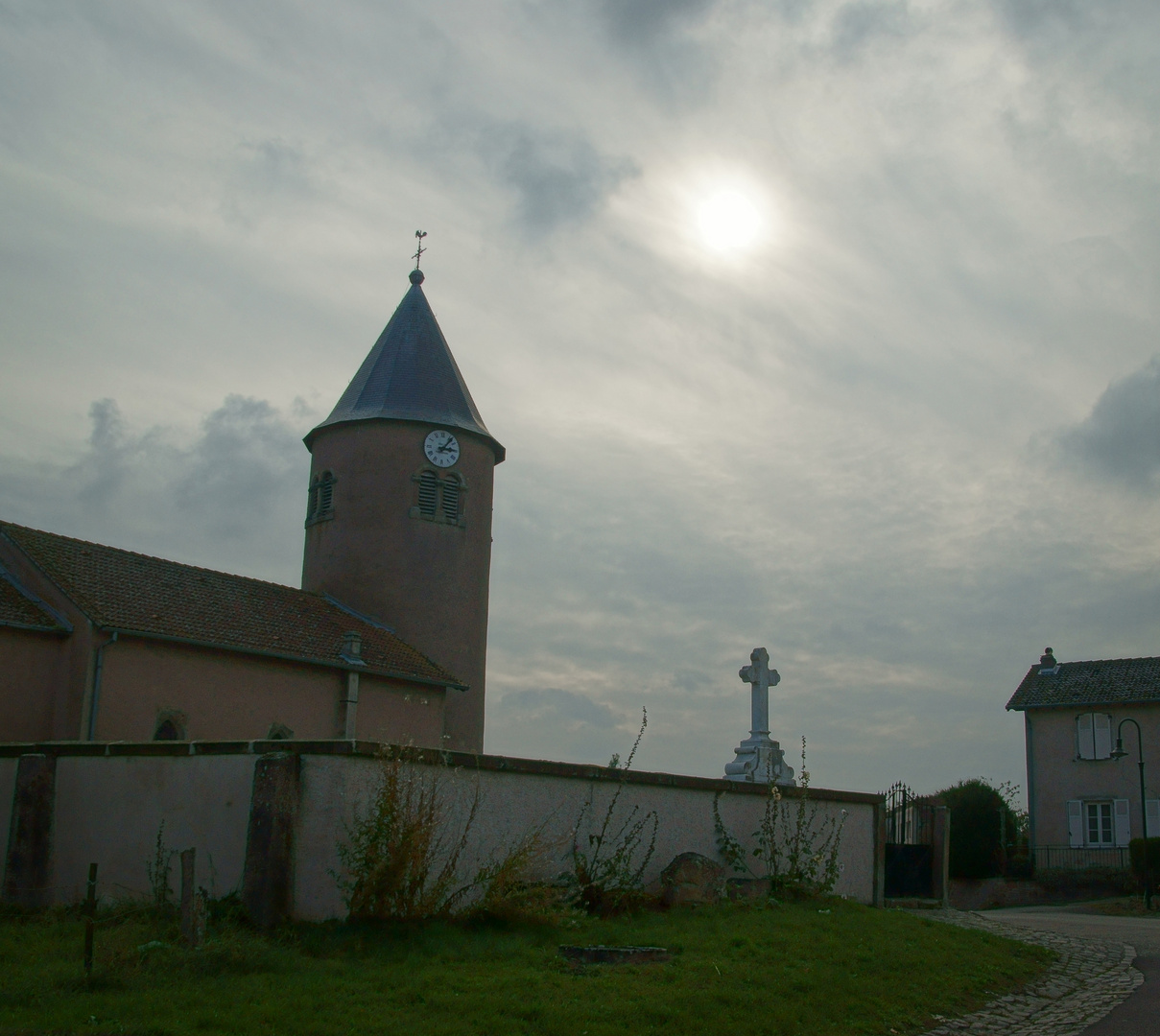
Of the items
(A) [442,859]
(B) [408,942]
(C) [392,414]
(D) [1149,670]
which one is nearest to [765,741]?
(A) [442,859]

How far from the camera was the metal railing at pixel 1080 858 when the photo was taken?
3650 cm

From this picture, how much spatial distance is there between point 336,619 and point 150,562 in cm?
445

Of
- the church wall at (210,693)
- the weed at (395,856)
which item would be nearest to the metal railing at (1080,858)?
the church wall at (210,693)

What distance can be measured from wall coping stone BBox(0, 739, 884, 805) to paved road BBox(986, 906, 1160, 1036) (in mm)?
5042

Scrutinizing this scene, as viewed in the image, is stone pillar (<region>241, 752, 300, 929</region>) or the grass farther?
stone pillar (<region>241, 752, 300, 929</region>)

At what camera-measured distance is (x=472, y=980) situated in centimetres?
914

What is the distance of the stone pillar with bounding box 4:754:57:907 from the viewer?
12.5m

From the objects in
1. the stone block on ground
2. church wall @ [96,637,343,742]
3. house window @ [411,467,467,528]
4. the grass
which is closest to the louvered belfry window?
house window @ [411,467,467,528]

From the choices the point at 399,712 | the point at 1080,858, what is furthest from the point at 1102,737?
the point at 399,712

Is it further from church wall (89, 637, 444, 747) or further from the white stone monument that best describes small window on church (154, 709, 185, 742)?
the white stone monument

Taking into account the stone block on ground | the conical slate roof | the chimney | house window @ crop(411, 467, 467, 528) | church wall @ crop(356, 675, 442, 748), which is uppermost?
the conical slate roof

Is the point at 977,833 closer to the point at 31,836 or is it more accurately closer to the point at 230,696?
the point at 230,696

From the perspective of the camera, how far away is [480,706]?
29672mm

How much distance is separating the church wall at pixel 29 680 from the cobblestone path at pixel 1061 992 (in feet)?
47.8
